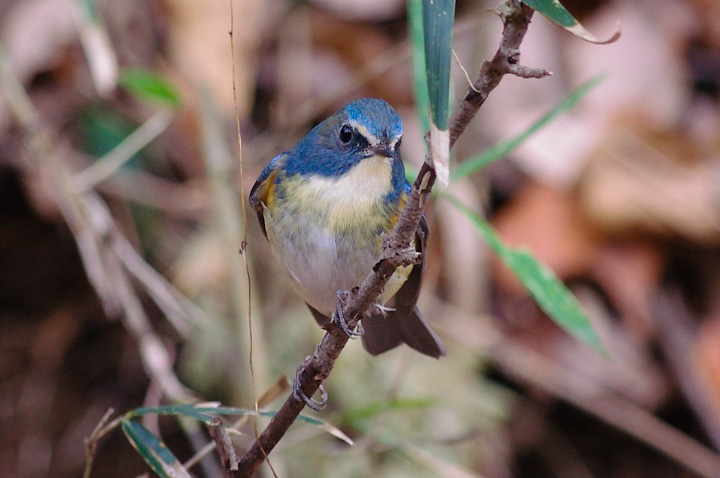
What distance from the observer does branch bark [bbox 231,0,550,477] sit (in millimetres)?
1320

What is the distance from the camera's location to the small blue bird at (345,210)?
2523 mm

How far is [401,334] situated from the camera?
2.83 metres

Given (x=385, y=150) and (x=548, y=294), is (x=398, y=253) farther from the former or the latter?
(x=548, y=294)

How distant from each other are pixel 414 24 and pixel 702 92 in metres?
4.07

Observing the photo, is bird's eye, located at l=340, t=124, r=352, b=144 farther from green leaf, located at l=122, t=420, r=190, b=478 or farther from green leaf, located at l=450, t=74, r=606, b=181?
green leaf, located at l=122, t=420, r=190, b=478

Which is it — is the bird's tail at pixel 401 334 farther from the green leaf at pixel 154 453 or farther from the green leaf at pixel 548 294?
the green leaf at pixel 154 453

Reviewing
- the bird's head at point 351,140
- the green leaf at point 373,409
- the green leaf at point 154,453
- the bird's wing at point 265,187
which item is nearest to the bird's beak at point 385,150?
the bird's head at point 351,140

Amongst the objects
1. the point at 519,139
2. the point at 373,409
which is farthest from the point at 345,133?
the point at 373,409

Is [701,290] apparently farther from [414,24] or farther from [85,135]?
[85,135]

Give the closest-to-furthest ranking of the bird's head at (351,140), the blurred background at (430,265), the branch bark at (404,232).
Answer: the branch bark at (404,232), the bird's head at (351,140), the blurred background at (430,265)

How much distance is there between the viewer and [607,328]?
17.8ft

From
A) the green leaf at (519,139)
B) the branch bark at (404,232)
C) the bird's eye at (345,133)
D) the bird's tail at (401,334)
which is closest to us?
the branch bark at (404,232)

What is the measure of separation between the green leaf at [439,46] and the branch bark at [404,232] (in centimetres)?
4

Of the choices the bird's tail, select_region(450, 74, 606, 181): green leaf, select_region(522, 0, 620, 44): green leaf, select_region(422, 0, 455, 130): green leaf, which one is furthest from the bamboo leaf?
select_region(450, 74, 606, 181): green leaf
